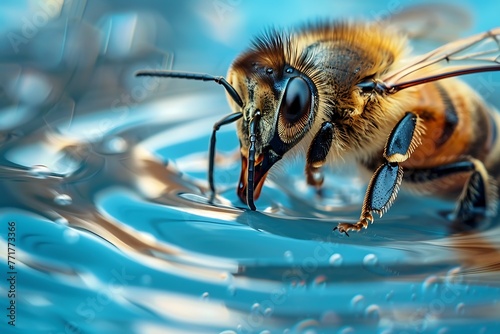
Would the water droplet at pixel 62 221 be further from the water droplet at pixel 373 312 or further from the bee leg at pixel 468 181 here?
the bee leg at pixel 468 181

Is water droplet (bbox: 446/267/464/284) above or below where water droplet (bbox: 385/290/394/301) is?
above

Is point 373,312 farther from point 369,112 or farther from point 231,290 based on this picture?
point 369,112

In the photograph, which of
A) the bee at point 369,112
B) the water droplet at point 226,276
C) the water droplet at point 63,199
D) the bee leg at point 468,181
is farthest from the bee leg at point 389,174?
the water droplet at point 63,199

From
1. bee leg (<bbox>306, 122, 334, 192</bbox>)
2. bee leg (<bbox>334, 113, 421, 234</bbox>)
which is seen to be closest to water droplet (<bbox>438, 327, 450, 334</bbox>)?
bee leg (<bbox>334, 113, 421, 234</bbox>)

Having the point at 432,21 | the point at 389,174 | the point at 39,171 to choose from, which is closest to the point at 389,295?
the point at 389,174

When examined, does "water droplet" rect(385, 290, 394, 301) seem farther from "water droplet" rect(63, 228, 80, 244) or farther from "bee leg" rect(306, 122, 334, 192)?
"water droplet" rect(63, 228, 80, 244)

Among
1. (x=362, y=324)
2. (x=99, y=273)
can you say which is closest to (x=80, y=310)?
(x=99, y=273)

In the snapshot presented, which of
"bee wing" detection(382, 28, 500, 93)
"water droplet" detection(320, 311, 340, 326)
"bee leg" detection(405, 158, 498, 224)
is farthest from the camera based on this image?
"bee leg" detection(405, 158, 498, 224)

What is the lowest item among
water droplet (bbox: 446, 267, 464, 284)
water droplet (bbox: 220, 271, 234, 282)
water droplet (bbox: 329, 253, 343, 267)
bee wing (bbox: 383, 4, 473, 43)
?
water droplet (bbox: 220, 271, 234, 282)
